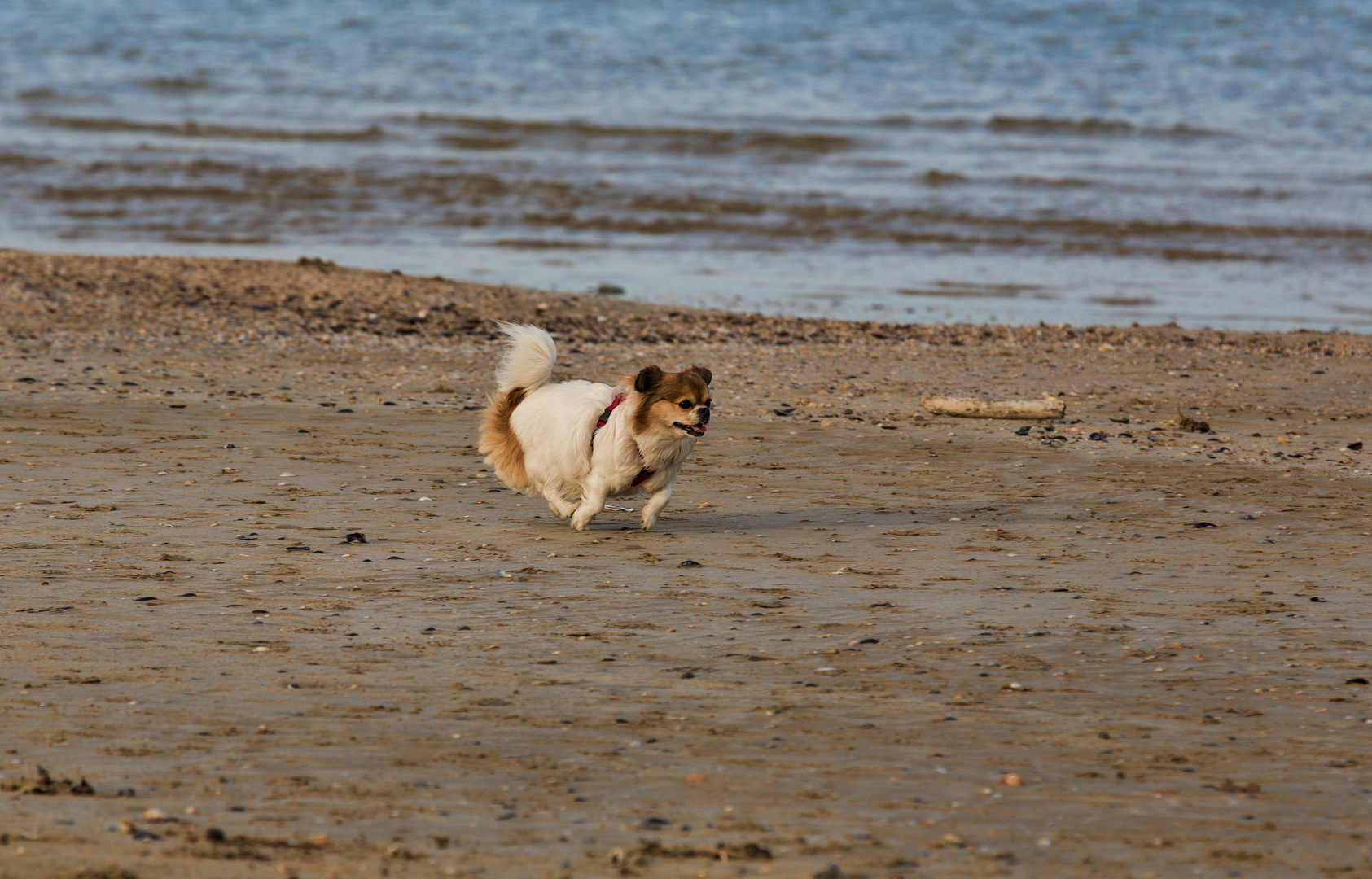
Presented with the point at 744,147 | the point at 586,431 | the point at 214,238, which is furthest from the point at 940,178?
the point at 586,431

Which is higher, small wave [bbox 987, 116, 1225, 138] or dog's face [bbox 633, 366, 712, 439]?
small wave [bbox 987, 116, 1225, 138]

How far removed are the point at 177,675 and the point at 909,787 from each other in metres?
2.45

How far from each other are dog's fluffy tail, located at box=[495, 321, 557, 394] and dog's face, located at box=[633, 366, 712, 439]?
0.74 metres

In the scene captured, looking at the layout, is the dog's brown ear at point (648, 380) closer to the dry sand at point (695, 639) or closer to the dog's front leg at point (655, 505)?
the dog's front leg at point (655, 505)

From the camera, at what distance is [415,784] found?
412 centimetres

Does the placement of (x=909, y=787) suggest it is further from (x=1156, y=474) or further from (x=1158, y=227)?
(x=1158, y=227)

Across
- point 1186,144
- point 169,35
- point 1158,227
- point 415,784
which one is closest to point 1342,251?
point 1158,227

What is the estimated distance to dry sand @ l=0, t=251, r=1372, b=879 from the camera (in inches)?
151

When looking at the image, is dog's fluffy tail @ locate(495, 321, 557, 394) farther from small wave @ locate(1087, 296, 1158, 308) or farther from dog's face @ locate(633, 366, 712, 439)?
small wave @ locate(1087, 296, 1158, 308)

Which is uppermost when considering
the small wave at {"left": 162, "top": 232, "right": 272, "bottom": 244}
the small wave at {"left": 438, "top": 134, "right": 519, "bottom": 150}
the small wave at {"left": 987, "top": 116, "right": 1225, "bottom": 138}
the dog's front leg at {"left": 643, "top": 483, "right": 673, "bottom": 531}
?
the small wave at {"left": 987, "top": 116, "right": 1225, "bottom": 138}

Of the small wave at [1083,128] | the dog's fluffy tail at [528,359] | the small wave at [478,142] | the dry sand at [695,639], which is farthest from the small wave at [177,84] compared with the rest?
the dog's fluffy tail at [528,359]

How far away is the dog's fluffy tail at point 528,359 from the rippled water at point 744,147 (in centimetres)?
746

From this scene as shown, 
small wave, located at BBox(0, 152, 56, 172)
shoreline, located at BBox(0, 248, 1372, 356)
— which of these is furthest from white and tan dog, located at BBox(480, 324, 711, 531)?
small wave, located at BBox(0, 152, 56, 172)

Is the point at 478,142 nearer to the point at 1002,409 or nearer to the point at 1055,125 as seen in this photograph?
the point at 1055,125
